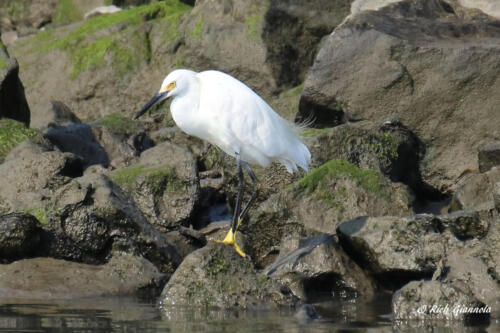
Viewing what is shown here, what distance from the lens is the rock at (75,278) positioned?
830 centimetres

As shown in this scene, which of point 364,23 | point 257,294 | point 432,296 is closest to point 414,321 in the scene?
point 432,296

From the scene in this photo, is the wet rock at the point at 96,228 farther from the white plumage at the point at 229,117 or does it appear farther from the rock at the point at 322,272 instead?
the rock at the point at 322,272

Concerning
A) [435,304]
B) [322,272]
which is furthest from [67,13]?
[435,304]

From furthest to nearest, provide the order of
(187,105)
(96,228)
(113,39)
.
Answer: (113,39) < (96,228) < (187,105)

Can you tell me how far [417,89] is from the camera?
37.7 feet

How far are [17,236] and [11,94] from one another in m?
4.58

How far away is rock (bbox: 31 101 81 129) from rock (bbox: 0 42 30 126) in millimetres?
741

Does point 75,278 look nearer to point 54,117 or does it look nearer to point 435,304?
point 435,304

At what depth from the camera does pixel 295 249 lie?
9008 mm

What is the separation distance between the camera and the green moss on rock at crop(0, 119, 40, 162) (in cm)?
1199

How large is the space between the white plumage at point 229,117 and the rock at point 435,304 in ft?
7.88

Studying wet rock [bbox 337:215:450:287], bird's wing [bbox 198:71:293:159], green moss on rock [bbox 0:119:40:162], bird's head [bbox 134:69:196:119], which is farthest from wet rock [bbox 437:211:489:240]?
green moss on rock [bbox 0:119:40:162]

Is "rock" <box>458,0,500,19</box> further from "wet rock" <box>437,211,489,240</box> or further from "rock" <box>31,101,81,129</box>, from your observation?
"rock" <box>31,101,81,129</box>

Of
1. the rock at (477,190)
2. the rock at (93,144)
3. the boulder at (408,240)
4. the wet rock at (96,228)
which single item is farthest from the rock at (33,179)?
the rock at (477,190)
